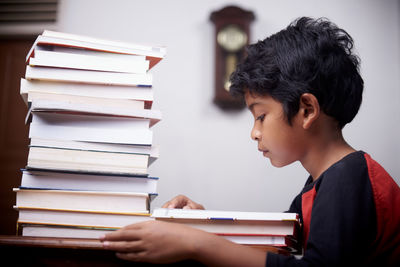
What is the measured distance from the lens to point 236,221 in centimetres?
77

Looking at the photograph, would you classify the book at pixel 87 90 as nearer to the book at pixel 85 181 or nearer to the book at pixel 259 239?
the book at pixel 85 181

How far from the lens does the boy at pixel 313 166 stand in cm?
68

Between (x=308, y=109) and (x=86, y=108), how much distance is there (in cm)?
58

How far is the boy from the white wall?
0.78m

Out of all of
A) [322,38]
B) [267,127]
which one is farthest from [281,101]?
[322,38]

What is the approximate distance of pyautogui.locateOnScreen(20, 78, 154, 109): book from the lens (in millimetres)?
932

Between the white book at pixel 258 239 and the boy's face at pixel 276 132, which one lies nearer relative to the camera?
the white book at pixel 258 239

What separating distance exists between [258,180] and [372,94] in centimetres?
81

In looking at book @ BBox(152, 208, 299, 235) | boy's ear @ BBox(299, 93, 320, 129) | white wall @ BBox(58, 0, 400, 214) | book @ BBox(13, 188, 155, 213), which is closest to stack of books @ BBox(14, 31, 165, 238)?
book @ BBox(13, 188, 155, 213)

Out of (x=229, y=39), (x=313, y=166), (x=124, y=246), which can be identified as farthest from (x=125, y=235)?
(x=229, y=39)

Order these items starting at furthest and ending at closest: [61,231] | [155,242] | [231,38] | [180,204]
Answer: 1. [231,38]
2. [180,204]
3. [61,231]
4. [155,242]

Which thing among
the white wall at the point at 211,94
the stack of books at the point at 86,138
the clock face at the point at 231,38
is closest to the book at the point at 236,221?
the stack of books at the point at 86,138

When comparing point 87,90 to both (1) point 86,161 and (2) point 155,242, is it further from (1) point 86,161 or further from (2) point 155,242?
(2) point 155,242

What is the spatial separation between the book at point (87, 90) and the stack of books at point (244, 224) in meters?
0.34
